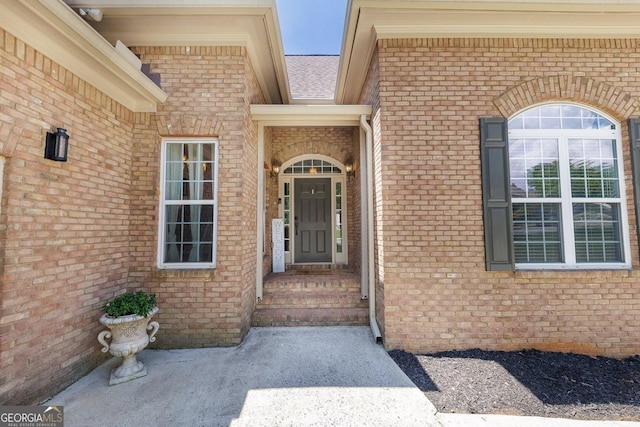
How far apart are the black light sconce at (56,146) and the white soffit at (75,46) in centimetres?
69

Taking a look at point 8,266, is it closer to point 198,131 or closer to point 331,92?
point 198,131

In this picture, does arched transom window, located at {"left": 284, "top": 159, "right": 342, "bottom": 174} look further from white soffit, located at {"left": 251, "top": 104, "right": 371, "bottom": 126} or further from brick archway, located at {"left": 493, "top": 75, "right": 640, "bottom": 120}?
brick archway, located at {"left": 493, "top": 75, "right": 640, "bottom": 120}

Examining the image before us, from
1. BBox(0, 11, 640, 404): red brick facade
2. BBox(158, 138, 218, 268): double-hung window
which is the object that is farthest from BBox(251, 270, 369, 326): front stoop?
BBox(158, 138, 218, 268): double-hung window

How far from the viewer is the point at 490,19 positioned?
10.4 feet

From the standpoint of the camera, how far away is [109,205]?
3.09 m

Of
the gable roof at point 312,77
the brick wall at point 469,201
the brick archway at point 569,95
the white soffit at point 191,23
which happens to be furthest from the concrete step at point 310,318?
the gable roof at point 312,77

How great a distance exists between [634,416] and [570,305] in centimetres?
121

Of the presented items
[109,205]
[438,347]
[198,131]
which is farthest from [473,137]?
[109,205]

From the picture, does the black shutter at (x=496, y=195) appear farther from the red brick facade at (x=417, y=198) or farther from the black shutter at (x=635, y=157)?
the black shutter at (x=635, y=157)

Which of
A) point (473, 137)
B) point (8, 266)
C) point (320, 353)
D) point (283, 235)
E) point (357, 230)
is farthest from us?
point (283, 235)

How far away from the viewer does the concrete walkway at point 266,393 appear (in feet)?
6.84

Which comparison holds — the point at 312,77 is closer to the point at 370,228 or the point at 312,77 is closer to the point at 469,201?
the point at 370,228

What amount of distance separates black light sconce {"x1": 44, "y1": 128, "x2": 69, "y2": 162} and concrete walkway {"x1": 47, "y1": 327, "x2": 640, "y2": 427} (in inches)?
83.9

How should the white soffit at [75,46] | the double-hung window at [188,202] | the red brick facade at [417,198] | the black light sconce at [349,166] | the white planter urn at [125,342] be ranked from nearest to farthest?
the white soffit at [75,46], the white planter urn at [125,342], the red brick facade at [417,198], the double-hung window at [188,202], the black light sconce at [349,166]
